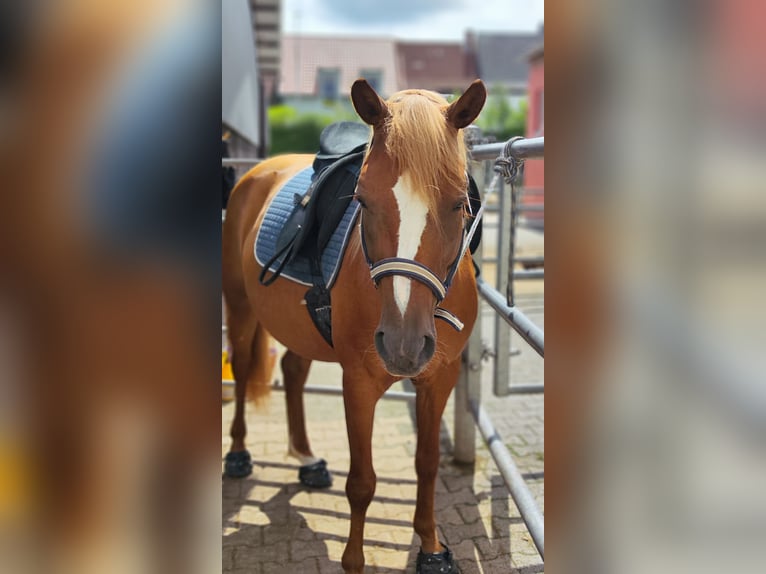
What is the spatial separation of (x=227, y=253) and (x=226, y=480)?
130 cm

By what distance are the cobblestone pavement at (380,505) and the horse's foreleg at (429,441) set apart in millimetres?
203

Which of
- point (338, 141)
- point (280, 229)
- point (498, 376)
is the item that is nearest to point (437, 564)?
point (498, 376)

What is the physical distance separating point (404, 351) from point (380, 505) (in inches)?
69.7

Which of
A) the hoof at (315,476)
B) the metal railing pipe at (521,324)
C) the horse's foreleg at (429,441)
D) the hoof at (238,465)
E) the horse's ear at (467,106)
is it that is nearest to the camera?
the horse's ear at (467,106)

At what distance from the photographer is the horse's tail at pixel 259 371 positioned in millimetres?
3646

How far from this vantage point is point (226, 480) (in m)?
3.42

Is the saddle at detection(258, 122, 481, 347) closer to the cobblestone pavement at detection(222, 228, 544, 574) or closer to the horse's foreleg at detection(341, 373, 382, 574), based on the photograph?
the horse's foreleg at detection(341, 373, 382, 574)

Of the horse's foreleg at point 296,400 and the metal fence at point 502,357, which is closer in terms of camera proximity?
the metal fence at point 502,357

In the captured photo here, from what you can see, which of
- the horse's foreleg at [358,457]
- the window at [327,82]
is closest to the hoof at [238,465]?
the horse's foreleg at [358,457]

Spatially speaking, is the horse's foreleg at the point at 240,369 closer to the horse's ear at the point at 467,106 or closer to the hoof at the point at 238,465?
the hoof at the point at 238,465

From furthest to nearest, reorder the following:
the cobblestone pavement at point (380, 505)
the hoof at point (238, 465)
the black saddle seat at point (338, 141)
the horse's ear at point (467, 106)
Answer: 1. the hoof at point (238, 465)
2. the black saddle seat at point (338, 141)
3. the cobblestone pavement at point (380, 505)
4. the horse's ear at point (467, 106)

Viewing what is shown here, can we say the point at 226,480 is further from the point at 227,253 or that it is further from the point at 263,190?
the point at 263,190

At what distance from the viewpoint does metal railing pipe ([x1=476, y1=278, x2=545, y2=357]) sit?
6.57 feet
